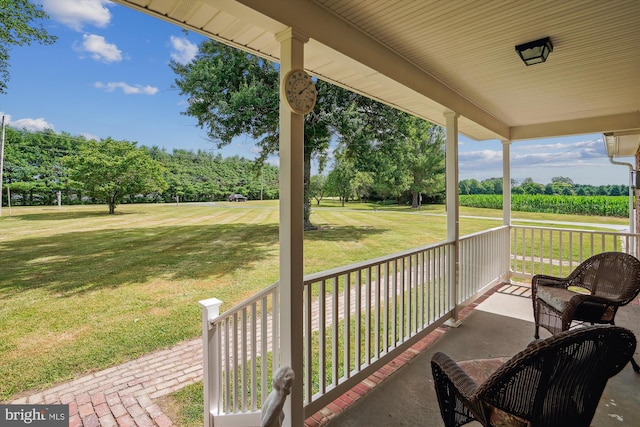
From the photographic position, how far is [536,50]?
2148 millimetres

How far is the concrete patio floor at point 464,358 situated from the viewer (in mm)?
1860

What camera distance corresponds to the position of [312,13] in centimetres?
166

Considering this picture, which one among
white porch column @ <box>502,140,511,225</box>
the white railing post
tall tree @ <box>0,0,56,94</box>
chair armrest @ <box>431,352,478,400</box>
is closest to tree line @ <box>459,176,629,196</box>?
white porch column @ <box>502,140,511,225</box>

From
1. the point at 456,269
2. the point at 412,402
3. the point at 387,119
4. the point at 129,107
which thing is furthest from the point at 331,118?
the point at 129,107

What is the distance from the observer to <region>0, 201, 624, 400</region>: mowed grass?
158 inches

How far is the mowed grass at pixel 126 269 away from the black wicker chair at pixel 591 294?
14.4ft

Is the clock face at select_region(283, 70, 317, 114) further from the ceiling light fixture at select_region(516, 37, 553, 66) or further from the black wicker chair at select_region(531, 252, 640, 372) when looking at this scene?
the black wicker chair at select_region(531, 252, 640, 372)

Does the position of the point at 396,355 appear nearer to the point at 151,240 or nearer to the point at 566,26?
the point at 566,26

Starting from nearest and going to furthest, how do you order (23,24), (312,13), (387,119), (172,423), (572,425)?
1. (572,425)
2. (312,13)
3. (172,423)
4. (23,24)
5. (387,119)

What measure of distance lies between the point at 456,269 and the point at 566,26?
2.32m

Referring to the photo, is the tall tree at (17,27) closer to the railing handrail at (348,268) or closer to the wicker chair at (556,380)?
the railing handrail at (348,268)

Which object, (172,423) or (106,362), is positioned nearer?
(172,423)

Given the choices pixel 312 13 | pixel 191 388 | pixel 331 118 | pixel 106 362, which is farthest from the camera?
pixel 331 118

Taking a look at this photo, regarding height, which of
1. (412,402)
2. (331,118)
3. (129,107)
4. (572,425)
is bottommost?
(412,402)
